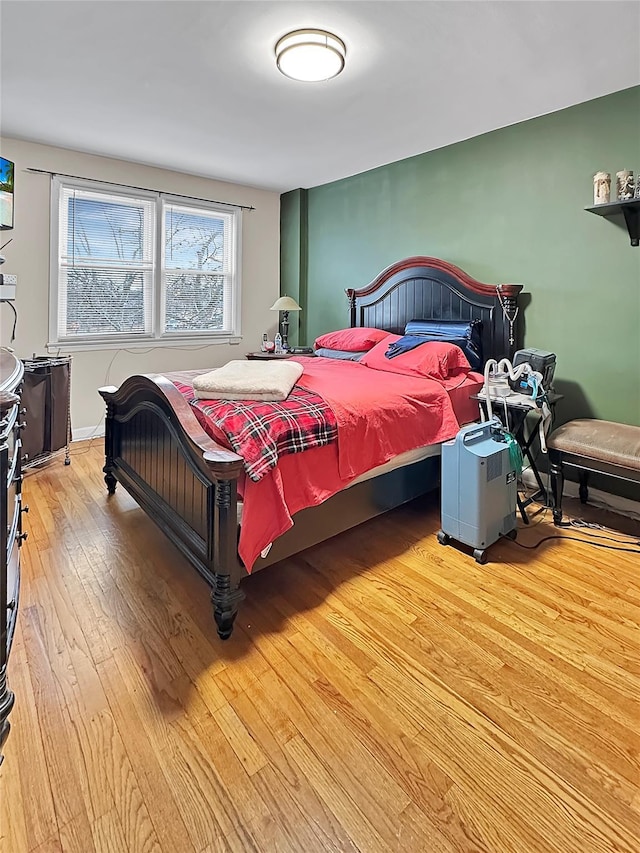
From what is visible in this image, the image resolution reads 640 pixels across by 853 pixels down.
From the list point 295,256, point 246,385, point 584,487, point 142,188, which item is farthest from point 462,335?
point 142,188

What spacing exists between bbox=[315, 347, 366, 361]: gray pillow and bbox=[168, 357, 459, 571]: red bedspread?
0.73m

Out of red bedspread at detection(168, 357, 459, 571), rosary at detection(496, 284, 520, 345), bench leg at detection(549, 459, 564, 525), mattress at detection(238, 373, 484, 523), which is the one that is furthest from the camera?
rosary at detection(496, 284, 520, 345)

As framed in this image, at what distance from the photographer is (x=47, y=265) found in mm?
4109

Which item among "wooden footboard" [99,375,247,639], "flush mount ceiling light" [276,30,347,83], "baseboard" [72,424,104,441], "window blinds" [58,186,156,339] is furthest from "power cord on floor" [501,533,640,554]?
"window blinds" [58,186,156,339]

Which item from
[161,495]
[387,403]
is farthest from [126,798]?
[387,403]

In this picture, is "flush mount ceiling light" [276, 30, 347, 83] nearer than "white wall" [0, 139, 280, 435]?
Yes

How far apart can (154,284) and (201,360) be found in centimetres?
89

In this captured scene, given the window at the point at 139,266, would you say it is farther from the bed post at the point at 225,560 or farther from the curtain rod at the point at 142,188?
the bed post at the point at 225,560

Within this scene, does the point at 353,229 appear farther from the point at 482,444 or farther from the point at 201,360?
the point at 482,444

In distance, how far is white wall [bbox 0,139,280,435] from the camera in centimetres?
395

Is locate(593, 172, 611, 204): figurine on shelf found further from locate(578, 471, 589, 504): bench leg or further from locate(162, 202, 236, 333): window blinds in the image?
locate(162, 202, 236, 333): window blinds

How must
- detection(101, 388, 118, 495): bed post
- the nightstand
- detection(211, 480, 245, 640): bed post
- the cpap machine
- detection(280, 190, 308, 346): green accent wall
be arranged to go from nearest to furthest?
1. detection(211, 480, 245, 640): bed post
2. the cpap machine
3. detection(101, 388, 118, 495): bed post
4. the nightstand
5. detection(280, 190, 308, 346): green accent wall

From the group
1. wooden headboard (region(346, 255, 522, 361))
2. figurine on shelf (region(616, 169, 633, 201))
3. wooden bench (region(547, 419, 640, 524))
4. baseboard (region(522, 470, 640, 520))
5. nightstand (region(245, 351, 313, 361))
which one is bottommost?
baseboard (region(522, 470, 640, 520))

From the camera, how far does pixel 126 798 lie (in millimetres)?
1226
